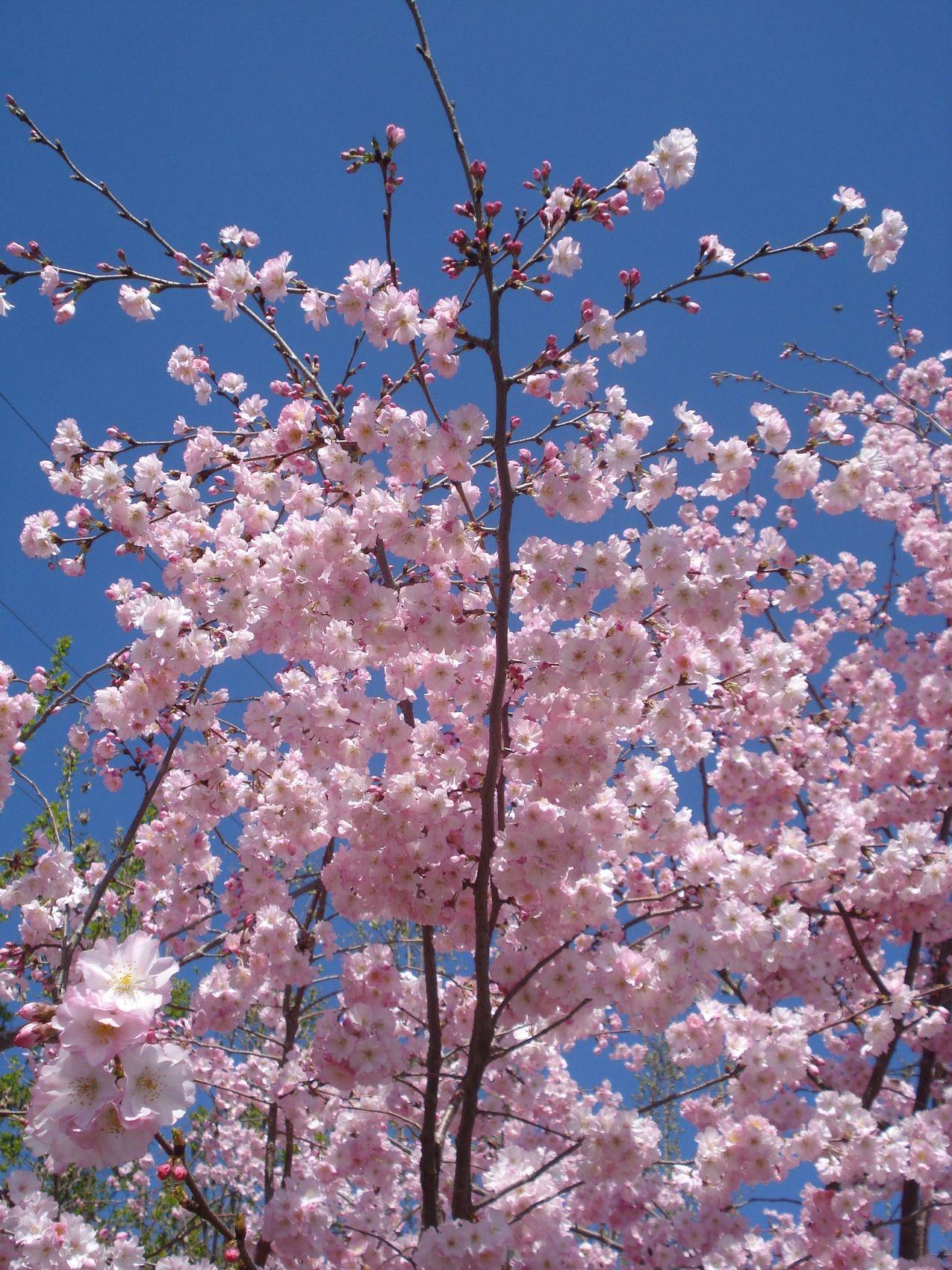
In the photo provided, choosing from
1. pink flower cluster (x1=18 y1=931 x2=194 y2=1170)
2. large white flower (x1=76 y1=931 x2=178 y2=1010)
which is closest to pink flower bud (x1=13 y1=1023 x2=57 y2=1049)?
pink flower cluster (x1=18 y1=931 x2=194 y2=1170)

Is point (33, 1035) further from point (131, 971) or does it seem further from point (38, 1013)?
point (131, 971)

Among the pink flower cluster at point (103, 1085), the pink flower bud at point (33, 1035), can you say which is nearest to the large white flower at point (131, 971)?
the pink flower cluster at point (103, 1085)

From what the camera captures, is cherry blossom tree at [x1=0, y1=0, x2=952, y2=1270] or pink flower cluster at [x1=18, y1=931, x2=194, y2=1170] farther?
cherry blossom tree at [x1=0, y1=0, x2=952, y2=1270]

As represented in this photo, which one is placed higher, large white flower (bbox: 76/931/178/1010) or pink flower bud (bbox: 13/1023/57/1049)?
large white flower (bbox: 76/931/178/1010)

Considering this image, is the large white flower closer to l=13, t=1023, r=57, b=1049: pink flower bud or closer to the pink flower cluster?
the pink flower cluster

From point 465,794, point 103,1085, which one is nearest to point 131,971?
point 103,1085

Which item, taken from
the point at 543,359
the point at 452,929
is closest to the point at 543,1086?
the point at 452,929

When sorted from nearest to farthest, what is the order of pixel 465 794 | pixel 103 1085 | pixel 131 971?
pixel 103 1085
pixel 131 971
pixel 465 794

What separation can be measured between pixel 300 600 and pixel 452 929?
5.42ft

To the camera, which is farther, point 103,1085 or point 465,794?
point 465,794

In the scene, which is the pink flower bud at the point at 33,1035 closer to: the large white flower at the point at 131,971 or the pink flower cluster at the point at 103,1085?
the pink flower cluster at the point at 103,1085

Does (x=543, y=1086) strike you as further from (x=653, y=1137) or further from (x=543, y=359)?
(x=543, y=359)

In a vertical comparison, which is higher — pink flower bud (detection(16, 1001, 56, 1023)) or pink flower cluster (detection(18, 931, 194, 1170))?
pink flower bud (detection(16, 1001, 56, 1023))

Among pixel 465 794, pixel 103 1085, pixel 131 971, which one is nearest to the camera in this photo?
pixel 103 1085
